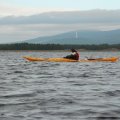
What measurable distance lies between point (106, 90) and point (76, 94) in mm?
2037

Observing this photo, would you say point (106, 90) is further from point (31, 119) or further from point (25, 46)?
point (25, 46)

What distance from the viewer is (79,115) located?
46.7 ft

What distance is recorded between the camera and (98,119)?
1370cm

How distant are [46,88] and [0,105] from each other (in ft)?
17.6

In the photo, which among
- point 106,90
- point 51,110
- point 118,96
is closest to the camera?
point 51,110

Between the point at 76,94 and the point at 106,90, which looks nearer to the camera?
the point at 76,94

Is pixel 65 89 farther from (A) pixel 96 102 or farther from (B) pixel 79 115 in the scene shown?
(B) pixel 79 115

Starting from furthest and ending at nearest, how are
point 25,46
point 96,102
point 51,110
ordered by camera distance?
point 25,46, point 96,102, point 51,110

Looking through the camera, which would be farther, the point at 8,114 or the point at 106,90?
the point at 106,90

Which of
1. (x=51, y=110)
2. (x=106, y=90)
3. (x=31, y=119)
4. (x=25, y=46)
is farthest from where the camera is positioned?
(x=25, y=46)

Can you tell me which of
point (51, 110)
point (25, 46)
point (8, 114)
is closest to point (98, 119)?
point (51, 110)

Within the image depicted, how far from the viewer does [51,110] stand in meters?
15.0

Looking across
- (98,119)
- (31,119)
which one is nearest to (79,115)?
(98,119)

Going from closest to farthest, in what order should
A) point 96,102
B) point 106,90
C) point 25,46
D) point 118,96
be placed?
point 96,102 < point 118,96 < point 106,90 < point 25,46
